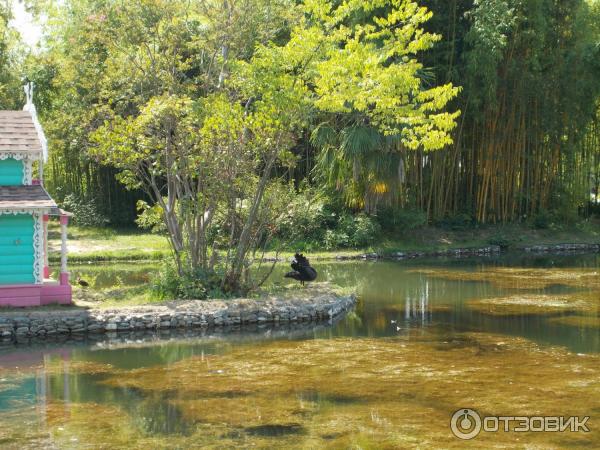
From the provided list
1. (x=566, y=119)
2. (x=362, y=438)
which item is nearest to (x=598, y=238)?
(x=566, y=119)

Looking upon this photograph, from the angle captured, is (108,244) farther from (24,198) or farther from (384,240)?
(24,198)

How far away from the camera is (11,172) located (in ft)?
48.3

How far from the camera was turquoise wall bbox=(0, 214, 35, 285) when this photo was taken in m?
14.1

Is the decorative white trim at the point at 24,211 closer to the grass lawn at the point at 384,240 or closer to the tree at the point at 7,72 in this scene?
the grass lawn at the point at 384,240

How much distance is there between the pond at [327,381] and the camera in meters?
7.84

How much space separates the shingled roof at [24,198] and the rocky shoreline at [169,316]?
1817 millimetres

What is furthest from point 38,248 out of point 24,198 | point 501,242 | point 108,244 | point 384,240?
point 501,242

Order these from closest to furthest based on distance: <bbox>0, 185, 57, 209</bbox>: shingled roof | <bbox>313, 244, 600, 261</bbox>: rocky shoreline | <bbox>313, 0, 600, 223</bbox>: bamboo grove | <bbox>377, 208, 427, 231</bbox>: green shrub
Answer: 1. <bbox>0, 185, 57, 209</bbox>: shingled roof
2. <bbox>313, 244, 600, 261</bbox>: rocky shoreline
3. <bbox>313, 0, 600, 223</bbox>: bamboo grove
4. <bbox>377, 208, 427, 231</bbox>: green shrub

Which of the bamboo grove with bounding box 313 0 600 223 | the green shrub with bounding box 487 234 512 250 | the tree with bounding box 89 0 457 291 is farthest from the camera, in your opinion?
the green shrub with bounding box 487 234 512 250

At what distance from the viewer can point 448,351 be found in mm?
11664

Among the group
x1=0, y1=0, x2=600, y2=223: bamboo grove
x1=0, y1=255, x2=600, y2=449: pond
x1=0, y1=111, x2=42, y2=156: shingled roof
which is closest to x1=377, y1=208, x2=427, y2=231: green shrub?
x1=0, y1=0, x2=600, y2=223: bamboo grove

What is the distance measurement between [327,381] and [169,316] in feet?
14.6

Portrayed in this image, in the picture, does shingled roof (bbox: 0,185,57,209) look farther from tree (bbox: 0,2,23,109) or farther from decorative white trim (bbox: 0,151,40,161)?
tree (bbox: 0,2,23,109)

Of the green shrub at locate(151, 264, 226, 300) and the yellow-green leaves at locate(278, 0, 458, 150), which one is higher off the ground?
the yellow-green leaves at locate(278, 0, 458, 150)
